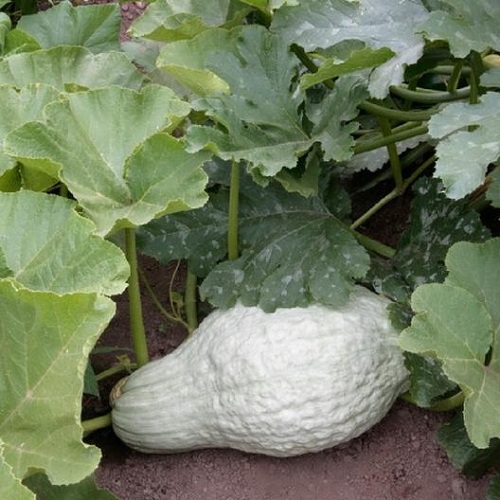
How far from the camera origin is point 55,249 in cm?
131

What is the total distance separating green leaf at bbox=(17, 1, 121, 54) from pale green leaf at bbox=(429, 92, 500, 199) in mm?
817

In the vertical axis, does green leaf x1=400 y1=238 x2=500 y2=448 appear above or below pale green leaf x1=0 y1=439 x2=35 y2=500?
below

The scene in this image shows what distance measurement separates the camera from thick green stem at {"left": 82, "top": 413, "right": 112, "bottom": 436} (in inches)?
63.6

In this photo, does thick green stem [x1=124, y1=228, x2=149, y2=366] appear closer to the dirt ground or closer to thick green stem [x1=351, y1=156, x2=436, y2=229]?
the dirt ground

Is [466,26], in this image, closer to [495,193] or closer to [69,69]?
[495,193]

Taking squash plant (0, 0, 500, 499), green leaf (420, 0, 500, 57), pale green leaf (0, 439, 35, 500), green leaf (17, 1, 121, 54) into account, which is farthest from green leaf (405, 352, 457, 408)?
green leaf (17, 1, 121, 54)

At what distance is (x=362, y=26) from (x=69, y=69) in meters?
0.54

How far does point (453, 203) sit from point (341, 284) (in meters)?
0.28

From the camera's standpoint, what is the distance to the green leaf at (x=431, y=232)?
1.59 meters

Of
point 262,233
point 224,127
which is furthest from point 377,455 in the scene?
point 224,127

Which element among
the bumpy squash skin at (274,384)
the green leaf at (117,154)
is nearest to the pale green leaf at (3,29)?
the green leaf at (117,154)

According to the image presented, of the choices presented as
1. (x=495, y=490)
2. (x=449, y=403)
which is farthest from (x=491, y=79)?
(x=495, y=490)

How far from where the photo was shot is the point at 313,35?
146cm

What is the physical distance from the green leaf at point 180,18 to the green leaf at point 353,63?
27 centimetres
